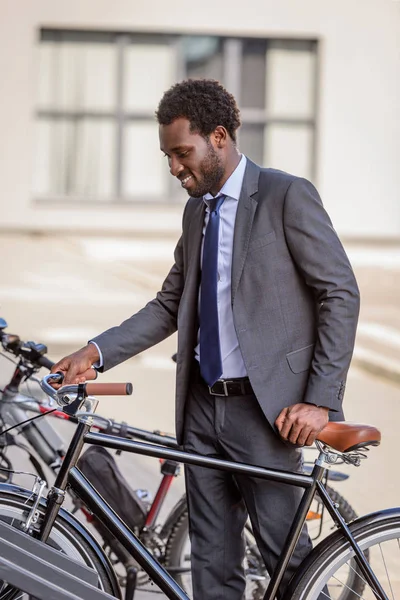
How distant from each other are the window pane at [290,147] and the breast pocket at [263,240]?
1801 centimetres

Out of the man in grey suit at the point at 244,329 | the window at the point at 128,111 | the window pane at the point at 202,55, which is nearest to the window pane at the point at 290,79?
the window at the point at 128,111

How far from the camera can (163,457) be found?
124 inches

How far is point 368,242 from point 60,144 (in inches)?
254

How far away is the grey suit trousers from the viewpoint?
10.9ft

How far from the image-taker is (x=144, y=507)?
4.28 m

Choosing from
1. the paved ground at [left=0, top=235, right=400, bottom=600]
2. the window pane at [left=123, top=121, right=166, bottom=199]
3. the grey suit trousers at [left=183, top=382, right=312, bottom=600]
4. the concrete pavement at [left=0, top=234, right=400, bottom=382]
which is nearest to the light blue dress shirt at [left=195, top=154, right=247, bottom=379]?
the grey suit trousers at [left=183, top=382, right=312, bottom=600]

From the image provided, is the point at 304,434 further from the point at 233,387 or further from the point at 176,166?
the point at 176,166

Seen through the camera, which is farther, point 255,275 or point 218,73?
point 218,73

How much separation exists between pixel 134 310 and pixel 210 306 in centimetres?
806

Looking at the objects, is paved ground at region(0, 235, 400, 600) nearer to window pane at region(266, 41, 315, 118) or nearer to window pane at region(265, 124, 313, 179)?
window pane at region(265, 124, 313, 179)

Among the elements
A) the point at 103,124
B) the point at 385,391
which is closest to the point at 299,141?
the point at 103,124

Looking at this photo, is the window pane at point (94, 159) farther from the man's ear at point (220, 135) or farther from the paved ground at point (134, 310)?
the man's ear at point (220, 135)

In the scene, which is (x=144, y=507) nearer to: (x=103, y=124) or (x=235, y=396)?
(x=235, y=396)

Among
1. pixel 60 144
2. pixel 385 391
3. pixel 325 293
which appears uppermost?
pixel 60 144
